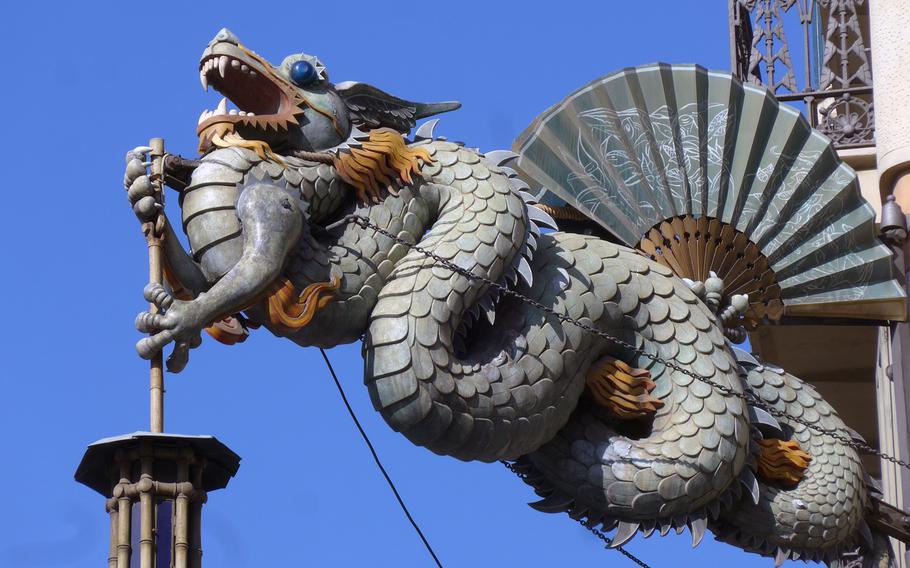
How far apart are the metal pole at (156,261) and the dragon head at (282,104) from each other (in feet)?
1.19

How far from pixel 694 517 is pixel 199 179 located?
3.35m

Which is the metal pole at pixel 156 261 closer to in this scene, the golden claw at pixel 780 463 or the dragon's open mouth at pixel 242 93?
the dragon's open mouth at pixel 242 93

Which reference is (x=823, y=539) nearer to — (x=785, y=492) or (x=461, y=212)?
(x=785, y=492)

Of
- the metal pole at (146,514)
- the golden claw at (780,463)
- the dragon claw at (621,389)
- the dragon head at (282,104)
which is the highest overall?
the dragon head at (282,104)

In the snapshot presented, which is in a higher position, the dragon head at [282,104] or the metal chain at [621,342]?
the dragon head at [282,104]

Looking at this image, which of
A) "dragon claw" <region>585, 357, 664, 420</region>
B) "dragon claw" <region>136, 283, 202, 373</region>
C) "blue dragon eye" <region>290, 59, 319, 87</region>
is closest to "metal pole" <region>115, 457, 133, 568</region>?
"dragon claw" <region>136, 283, 202, 373</region>

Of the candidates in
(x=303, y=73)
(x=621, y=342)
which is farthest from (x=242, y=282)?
(x=621, y=342)

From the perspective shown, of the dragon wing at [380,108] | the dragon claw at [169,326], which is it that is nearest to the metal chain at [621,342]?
the dragon wing at [380,108]

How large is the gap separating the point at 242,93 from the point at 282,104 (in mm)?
221

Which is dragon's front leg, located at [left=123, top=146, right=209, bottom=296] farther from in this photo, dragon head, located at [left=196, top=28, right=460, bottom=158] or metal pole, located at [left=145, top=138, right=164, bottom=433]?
dragon head, located at [left=196, top=28, right=460, bottom=158]

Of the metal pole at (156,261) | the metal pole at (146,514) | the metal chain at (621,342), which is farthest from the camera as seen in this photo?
the metal chain at (621,342)

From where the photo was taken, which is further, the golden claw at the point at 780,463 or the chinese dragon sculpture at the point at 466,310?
the golden claw at the point at 780,463

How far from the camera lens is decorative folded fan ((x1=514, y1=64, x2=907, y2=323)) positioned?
14297 millimetres

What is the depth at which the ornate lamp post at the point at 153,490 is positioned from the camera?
34.6 feet
